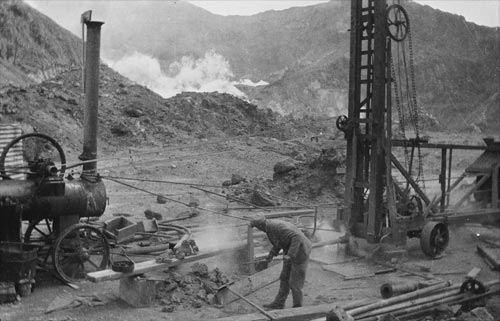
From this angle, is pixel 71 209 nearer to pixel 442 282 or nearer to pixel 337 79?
pixel 442 282

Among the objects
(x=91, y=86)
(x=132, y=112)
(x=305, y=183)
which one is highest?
(x=91, y=86)

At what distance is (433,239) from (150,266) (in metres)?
5.84

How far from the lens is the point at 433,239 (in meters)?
11.6

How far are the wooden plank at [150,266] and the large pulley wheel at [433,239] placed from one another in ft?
12.0

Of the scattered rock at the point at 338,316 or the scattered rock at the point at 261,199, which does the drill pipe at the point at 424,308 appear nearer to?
the scattered rock at the point at 338,316

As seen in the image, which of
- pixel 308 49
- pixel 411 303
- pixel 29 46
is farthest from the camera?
pixel 308 49

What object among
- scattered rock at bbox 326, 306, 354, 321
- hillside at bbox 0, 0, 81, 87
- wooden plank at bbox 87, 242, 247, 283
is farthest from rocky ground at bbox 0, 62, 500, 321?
hillside at bbox 0, 0, 81, 87

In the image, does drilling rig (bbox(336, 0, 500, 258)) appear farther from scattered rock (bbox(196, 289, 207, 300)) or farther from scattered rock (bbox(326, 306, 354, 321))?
scattered rock (bbox(326, 306, 354, 321))

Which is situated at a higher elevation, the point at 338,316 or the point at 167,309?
the point at 338,316

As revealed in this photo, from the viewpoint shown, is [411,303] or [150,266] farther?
[150,266]

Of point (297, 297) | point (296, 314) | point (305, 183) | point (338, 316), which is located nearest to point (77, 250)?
point (297, 297)

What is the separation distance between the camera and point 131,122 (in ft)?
105

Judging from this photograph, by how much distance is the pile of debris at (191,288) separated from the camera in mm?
8820

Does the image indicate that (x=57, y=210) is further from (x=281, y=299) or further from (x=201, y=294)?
(x=281, y=299)
